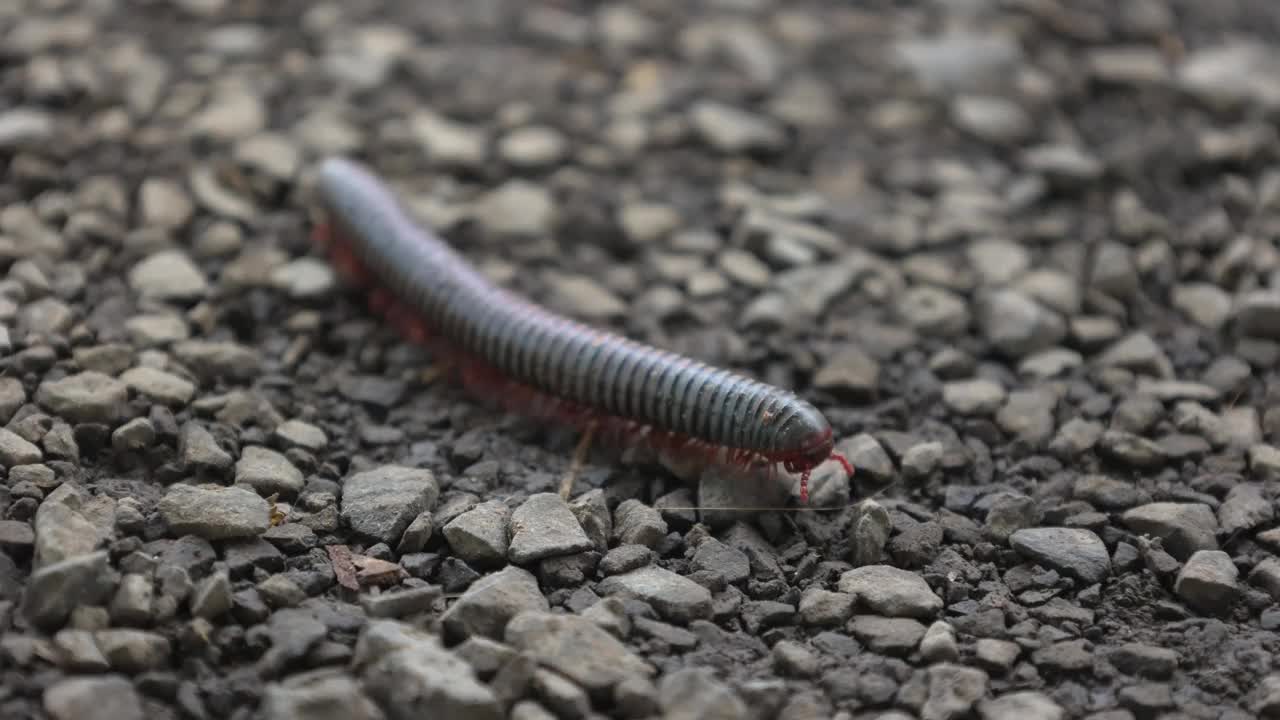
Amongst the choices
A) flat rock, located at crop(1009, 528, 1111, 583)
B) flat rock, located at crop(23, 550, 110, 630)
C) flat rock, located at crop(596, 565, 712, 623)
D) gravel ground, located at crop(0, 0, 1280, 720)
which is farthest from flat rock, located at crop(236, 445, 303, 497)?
flat rock, located at crop(1009, 528, 1111, 583)

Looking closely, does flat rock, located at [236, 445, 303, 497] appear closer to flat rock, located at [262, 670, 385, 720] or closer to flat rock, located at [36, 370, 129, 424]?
flat rock, located at [36, 370, 129, 424]

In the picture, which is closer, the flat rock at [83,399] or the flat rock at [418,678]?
the flat rock at [418,678]

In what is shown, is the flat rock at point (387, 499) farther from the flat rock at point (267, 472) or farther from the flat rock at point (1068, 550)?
the flat rock at point (1068, 550)

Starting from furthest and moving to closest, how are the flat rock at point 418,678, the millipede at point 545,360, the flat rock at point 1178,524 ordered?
the millipede at point 545,360 < the flat rock at point 1178,524 < the flat rock at point 418,678

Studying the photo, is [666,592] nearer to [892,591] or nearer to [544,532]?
[544,532]

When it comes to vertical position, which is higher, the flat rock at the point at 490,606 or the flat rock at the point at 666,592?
the flat rock at the point at 490,606

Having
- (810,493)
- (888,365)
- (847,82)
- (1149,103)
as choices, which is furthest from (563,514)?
(1149,103)

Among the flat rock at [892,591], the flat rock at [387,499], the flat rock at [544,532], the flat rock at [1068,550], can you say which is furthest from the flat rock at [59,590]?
the flat rock at [1068,550]

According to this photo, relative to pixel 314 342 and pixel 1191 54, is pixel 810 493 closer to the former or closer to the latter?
pixel 314 342
